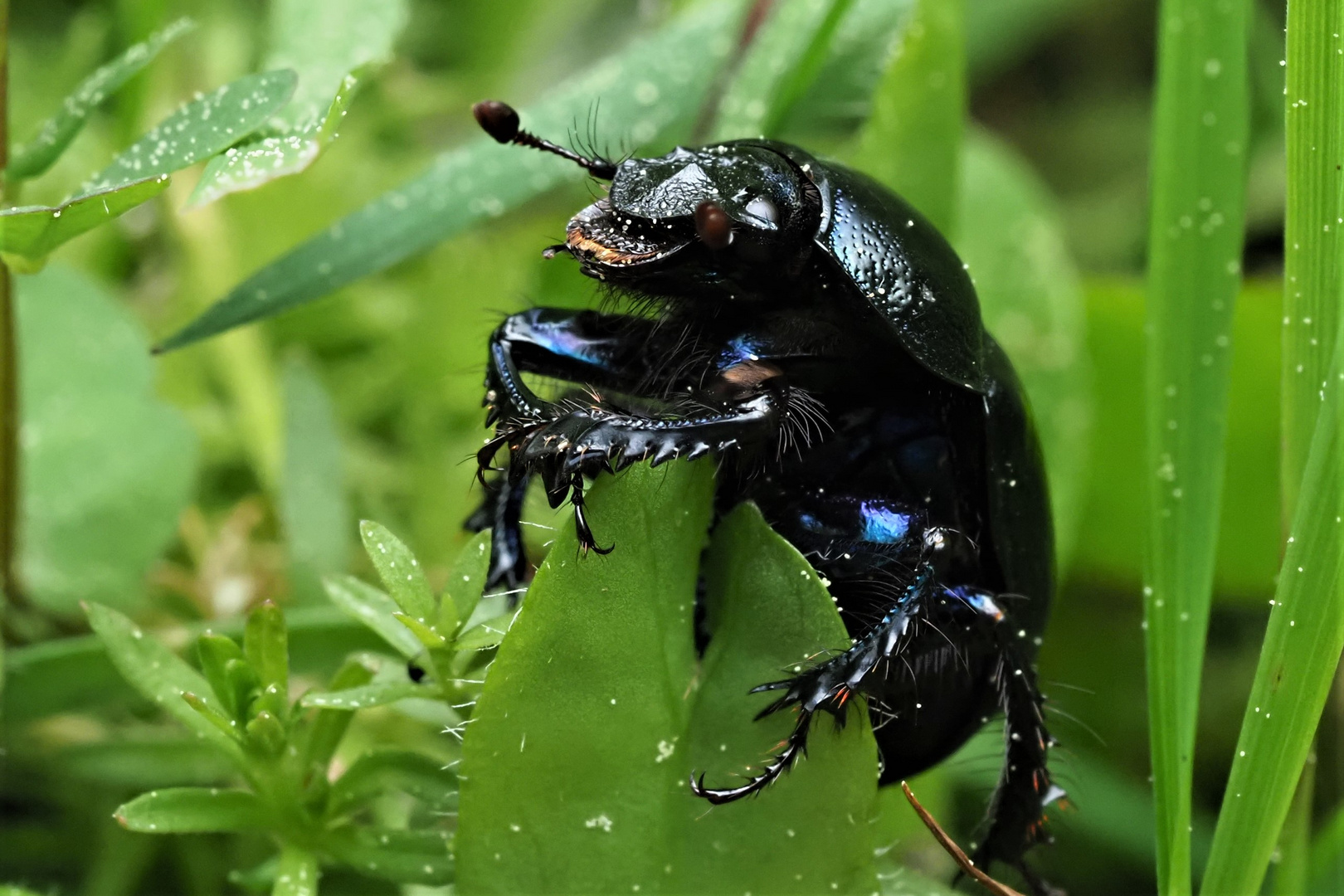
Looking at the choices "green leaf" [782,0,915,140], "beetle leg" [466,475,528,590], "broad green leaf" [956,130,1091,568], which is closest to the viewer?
"beetle leg" [466,475,528,590]

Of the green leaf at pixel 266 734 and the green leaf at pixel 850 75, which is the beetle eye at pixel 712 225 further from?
the green leaf at pixel 850 75

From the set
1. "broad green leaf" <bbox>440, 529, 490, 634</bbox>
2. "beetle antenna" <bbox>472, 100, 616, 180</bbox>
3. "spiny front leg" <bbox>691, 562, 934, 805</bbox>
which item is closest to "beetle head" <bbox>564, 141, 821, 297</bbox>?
"beetle antenna" <bbox>472, 100, 616, 180</bbox>

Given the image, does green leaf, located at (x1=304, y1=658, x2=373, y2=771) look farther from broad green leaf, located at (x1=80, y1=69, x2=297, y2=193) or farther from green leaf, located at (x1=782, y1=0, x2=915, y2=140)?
green leaf, located at (x1=782, y1=0, x2=915, y2=140)

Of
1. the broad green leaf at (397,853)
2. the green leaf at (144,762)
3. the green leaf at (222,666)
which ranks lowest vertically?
the green leaf at (144,762)

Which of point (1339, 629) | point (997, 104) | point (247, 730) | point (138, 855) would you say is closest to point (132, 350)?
point (138, 855)

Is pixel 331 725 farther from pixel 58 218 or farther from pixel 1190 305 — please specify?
pixel 1190 305

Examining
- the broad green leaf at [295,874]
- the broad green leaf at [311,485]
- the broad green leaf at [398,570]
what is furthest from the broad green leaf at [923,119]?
the broad green leaf at [295,874]
